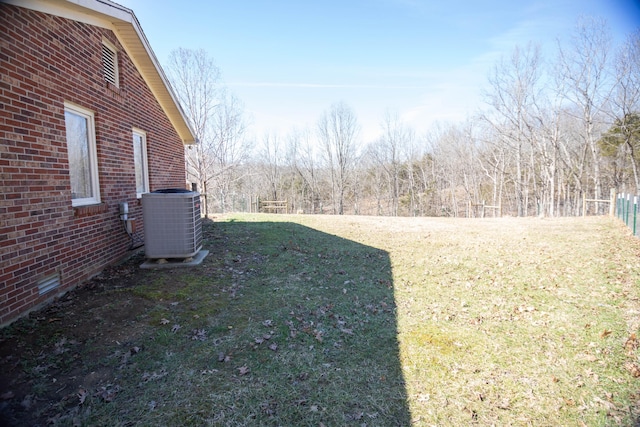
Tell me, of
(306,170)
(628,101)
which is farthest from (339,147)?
(628,101)

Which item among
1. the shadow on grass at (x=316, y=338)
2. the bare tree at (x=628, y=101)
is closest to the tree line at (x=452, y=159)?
the bare tree at (x=628, y=101)

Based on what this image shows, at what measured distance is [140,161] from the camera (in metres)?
6.91

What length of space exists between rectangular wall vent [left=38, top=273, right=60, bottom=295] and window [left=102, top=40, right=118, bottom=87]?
11.4 ft

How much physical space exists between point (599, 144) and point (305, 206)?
27.1 meters

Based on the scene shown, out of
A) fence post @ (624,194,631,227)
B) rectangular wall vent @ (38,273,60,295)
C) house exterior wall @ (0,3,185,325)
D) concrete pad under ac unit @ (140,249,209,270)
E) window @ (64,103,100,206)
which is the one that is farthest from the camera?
fence post @ (624,194,631,227)

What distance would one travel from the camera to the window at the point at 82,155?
169 inches

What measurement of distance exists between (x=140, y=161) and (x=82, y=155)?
2387 millimetres

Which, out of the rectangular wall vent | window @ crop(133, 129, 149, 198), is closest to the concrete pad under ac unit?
the rectangular wall vent

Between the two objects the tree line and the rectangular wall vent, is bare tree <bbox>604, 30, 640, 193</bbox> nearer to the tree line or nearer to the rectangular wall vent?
the tree line

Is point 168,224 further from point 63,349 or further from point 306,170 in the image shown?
point 306,170

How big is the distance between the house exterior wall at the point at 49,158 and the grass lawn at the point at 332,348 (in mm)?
414

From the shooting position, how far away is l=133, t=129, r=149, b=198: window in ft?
21.8

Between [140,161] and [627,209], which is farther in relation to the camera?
[627,209]

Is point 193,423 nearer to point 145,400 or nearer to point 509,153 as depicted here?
point 145,400
